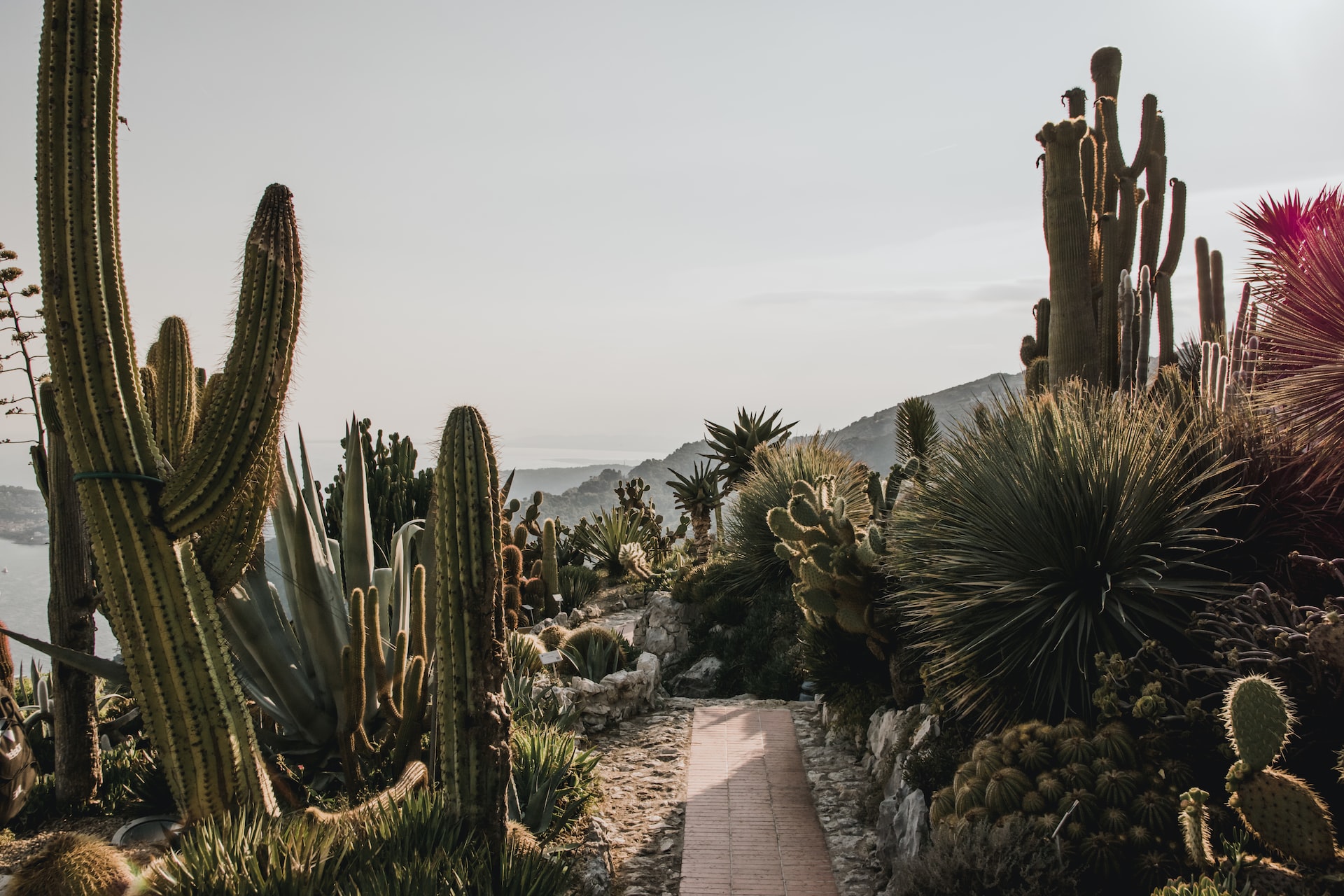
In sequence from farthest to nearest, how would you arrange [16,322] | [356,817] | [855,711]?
[855,711] < [16,322] < [356,817]

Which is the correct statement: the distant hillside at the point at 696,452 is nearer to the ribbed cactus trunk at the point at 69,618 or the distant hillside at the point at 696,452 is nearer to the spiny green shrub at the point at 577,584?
the spiny green shrub at the point at 577,584

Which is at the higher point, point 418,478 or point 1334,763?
point 418,478

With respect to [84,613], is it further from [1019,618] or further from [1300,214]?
[1300,214]

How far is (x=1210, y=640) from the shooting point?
4.99 metres

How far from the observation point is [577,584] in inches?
612

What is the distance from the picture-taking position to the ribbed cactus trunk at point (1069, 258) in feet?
32.1

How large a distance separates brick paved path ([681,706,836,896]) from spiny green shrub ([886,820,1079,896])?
1222 mm

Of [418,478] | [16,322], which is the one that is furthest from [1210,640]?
[418,478]

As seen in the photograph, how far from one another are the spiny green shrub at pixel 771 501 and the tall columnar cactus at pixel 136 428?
9031 millimetres

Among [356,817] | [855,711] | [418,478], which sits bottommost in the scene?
[855,711]

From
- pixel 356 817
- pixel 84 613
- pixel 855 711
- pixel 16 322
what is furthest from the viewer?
pixel 855 711

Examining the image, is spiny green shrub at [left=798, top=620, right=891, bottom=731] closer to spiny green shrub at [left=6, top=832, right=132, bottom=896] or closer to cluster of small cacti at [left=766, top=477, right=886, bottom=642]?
cluster of small cacti at [left=766, top=477, right=886, bottom=642]

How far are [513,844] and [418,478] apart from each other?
7798 mm

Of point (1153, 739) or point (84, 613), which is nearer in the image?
point (1153, 739)
